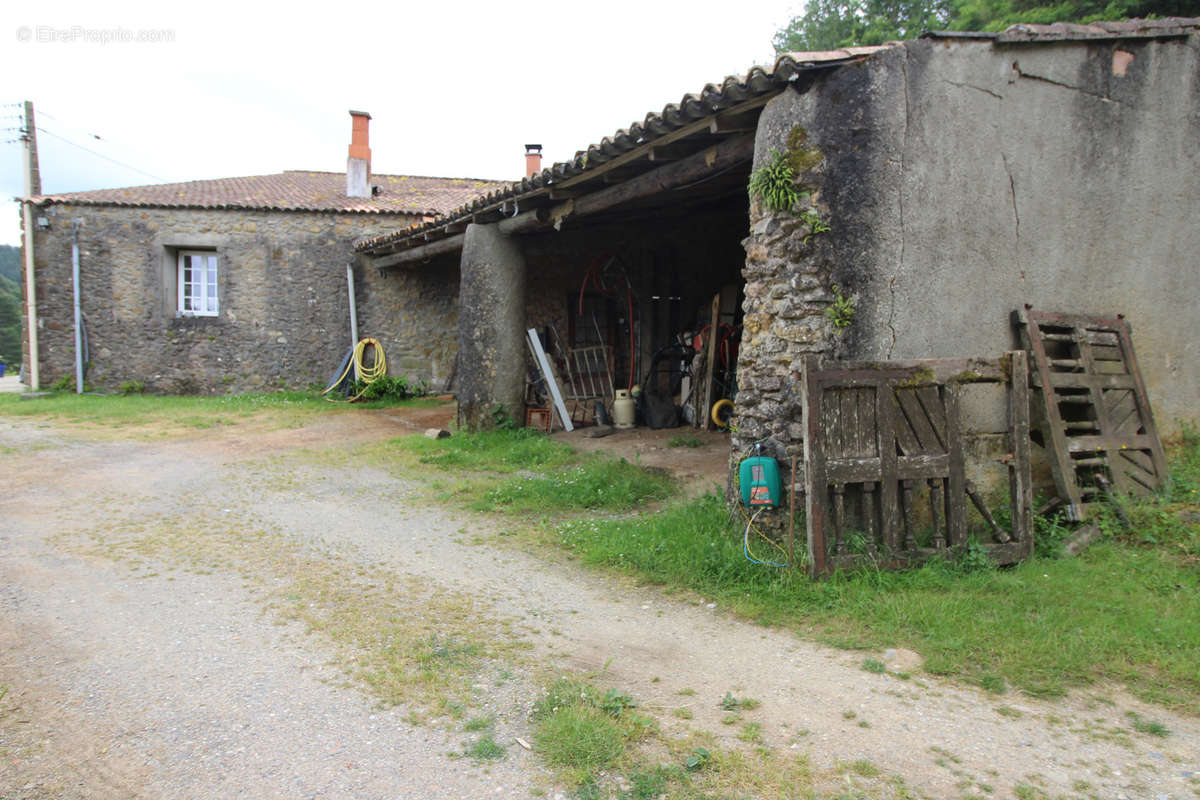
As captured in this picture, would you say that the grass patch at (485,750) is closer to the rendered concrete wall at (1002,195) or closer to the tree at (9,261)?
the rendered concrete wall at (1002,195)

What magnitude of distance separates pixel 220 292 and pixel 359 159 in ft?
14.6

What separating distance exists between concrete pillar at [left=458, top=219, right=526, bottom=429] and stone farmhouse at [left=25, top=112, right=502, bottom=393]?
16.8 ft

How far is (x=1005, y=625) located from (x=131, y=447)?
9550 millimetres

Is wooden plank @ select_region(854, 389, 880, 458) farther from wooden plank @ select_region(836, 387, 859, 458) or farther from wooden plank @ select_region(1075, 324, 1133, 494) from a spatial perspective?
wooden plank @ select_region(1075, 324, 1133, 494)

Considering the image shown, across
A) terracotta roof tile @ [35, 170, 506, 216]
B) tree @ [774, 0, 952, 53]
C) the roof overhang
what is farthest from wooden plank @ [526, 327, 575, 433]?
tree @ [774, 0, 952, 53]

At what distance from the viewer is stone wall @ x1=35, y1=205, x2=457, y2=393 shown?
45.8 feet

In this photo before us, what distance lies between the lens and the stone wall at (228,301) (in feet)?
45.8

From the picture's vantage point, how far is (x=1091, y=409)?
498 cm

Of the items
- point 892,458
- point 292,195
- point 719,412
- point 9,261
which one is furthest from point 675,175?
point 9,261

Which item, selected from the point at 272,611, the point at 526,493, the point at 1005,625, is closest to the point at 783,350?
the point at 1005,625

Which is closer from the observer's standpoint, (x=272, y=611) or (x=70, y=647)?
(x=70, y=647)

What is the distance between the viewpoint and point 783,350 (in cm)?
476

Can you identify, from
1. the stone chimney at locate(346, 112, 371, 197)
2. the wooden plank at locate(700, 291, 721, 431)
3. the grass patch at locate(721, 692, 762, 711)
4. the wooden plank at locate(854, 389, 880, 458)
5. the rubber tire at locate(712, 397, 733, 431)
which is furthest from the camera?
the stone chimney at locate(346, 112, 371, 197)

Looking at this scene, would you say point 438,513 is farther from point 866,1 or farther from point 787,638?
point 866,1
